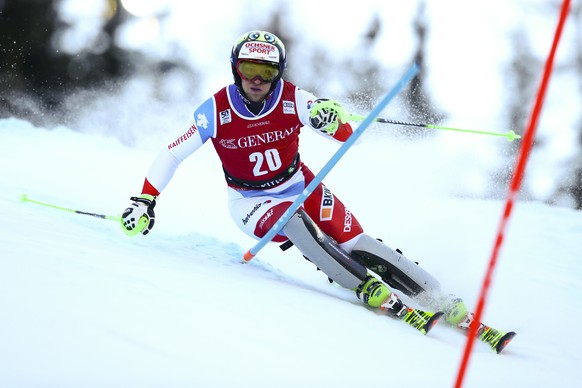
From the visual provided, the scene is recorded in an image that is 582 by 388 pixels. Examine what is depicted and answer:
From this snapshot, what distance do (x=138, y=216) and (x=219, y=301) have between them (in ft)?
3.55

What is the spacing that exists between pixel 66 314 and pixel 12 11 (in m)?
6.41

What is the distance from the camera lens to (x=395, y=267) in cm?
352

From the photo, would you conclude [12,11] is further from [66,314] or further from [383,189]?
[66,314]

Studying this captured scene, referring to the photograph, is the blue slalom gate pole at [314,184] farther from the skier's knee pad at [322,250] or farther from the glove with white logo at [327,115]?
the glove with white logo at [327,115]

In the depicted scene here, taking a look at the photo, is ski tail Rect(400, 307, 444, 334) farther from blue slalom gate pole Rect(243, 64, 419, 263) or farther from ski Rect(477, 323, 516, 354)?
blue slalom gate pole Rect(243, 64, 419, 263)

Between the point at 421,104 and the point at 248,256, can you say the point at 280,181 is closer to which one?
the point at 248,256

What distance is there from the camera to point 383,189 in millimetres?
7141

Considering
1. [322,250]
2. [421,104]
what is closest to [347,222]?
[322,250]

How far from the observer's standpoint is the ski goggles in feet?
11.1

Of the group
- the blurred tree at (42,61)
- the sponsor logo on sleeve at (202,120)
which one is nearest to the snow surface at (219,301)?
the sponsor logo on sleeve at (202,120)

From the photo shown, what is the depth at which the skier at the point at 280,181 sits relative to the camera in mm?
3357

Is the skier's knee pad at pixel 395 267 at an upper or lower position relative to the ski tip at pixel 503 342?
upper

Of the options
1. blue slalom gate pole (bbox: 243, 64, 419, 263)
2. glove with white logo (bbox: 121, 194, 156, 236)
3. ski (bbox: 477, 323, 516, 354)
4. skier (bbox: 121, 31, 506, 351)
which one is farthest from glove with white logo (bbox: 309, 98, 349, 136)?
ski (bbox: 477, 323, 516, 354)

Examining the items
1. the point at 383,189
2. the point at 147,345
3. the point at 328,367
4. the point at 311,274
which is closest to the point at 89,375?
the point at 147,345
